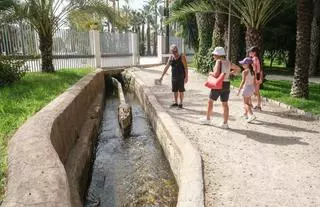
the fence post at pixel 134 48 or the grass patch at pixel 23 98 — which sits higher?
the fence post at pixel 134 48

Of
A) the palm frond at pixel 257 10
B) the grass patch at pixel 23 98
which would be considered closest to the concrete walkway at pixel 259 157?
the grass patch at pixel 23 98

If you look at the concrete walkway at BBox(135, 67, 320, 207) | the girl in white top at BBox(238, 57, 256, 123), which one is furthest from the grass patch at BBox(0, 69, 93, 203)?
the girl in white top at BBox(238, 57, 256, 123)

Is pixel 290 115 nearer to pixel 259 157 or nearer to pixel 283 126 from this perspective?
pixel 283 126

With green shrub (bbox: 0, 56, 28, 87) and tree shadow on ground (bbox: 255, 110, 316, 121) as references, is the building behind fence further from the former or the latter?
tree shadow on ground (bbox: 255, 110, 316, 121)

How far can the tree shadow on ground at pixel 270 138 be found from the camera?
6.32 metres

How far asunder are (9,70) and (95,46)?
28.4 ft

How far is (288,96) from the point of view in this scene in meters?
10.0

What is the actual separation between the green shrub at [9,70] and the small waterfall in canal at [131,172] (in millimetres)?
3433

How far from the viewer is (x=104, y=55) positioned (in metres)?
19.9

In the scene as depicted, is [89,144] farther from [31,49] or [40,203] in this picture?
[31,49]

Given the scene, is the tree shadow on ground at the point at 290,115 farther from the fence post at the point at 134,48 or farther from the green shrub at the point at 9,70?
the fence post at the point at 134,48

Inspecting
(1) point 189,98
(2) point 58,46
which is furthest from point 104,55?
(1) point 189,98

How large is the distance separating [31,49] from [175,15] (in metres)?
6.75

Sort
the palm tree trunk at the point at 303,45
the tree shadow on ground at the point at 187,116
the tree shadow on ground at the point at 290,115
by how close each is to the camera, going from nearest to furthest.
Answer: the tree shadow on ground at the point at 187,116
the tree shadow on ground at the point at 290,115
the palm tree trunk at the point at 303,45
